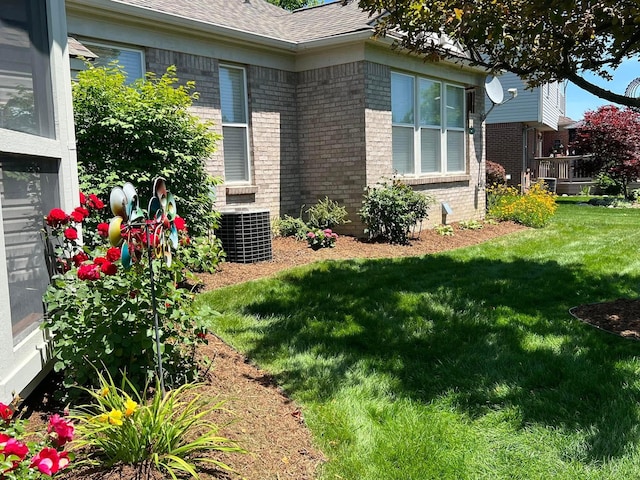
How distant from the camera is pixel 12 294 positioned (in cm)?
288

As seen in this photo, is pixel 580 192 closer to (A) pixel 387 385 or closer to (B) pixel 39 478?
(A) pixel 387 385

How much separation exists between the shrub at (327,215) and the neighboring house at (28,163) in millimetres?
6372

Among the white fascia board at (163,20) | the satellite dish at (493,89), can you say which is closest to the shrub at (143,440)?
the white fascia board at (163,20)

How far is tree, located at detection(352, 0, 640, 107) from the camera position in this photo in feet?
15.0

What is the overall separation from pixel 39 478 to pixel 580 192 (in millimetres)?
28561

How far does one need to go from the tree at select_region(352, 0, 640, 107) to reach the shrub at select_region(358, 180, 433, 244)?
12.8 feet

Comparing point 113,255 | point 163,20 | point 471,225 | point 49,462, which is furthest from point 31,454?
point 471,225

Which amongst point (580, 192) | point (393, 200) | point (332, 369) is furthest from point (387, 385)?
point (580, 192)

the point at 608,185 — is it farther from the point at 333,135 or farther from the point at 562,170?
the point at 333,135

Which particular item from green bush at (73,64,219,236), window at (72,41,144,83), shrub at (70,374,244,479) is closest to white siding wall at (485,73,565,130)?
window at (72,41,144,83)

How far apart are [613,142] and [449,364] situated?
21.4m

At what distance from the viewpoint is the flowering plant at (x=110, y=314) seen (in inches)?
122

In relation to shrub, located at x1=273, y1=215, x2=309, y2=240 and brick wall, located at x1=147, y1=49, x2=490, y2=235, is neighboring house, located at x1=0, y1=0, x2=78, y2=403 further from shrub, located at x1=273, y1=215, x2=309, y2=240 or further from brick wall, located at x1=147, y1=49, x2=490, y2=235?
shrub, located at x1=273, y1=215, x2=309, y2=240

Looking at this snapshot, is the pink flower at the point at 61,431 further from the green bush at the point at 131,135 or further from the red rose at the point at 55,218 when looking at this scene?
the green bush at the point at 131,135
